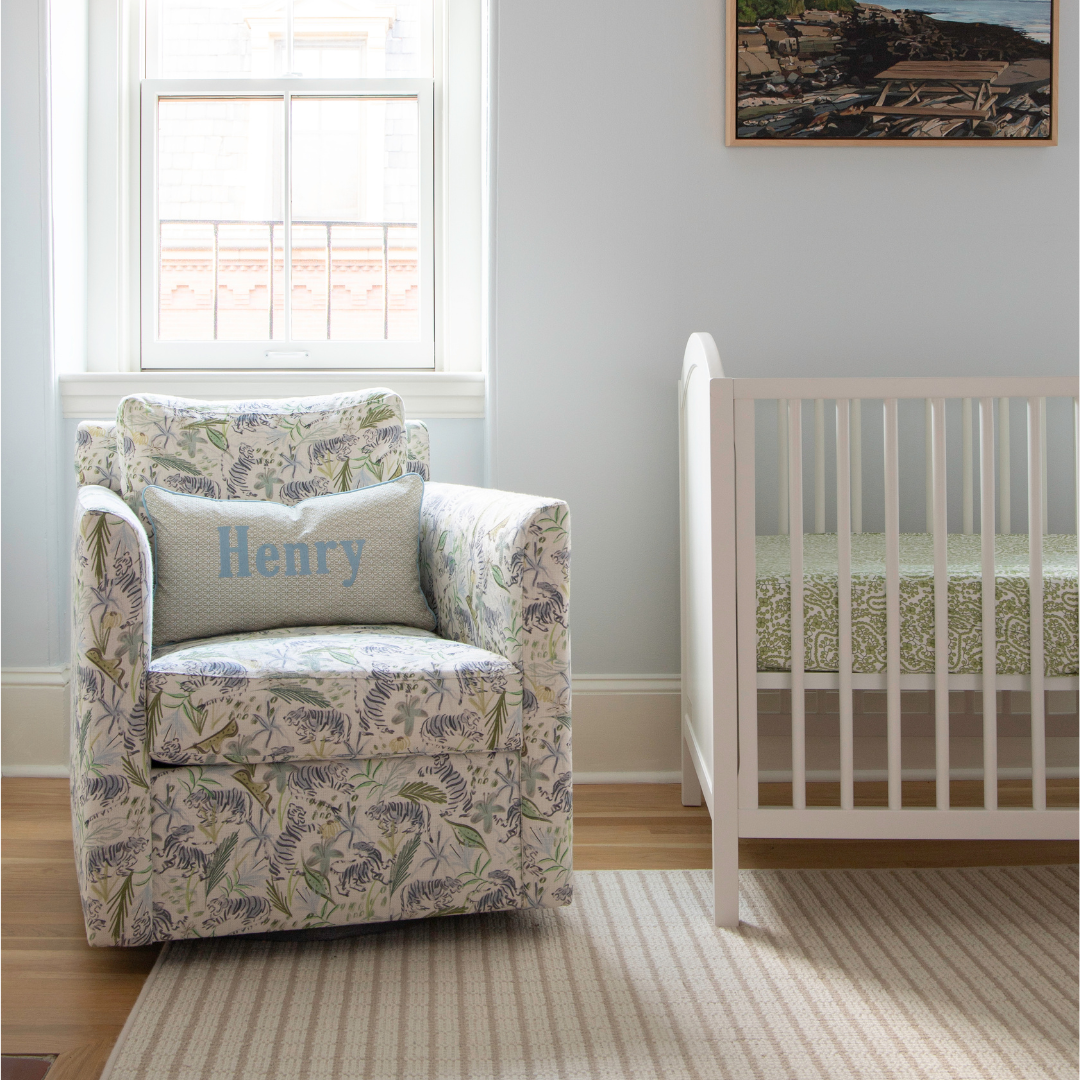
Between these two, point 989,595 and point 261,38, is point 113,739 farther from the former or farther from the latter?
point 261,38

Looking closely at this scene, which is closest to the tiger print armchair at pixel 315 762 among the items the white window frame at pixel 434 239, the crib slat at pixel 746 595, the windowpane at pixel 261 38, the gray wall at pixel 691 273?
the crib slat at pixel 746 595

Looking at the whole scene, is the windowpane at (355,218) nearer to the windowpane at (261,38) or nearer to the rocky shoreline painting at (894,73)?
the windowpane at (261,38)

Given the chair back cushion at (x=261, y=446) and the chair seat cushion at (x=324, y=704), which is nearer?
the chair seat cushion at (x=324, y=704)

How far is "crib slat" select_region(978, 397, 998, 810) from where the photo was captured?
54.8 inches

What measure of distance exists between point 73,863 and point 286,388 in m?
1.12

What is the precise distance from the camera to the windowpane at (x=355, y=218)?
235 centimetres

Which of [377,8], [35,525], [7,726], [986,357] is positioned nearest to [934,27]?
[986,357]

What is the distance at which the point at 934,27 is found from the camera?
2.09 meters

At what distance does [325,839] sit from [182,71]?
199 cm

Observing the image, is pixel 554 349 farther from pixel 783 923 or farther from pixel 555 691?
pixel 783 923

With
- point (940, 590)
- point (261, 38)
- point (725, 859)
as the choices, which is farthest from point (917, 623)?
point (261, 38)

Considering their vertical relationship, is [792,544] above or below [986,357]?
below

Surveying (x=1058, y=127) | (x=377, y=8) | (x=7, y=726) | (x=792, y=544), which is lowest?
(x=7, y=726)

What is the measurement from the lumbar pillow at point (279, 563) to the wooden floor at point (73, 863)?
1.53 ft
